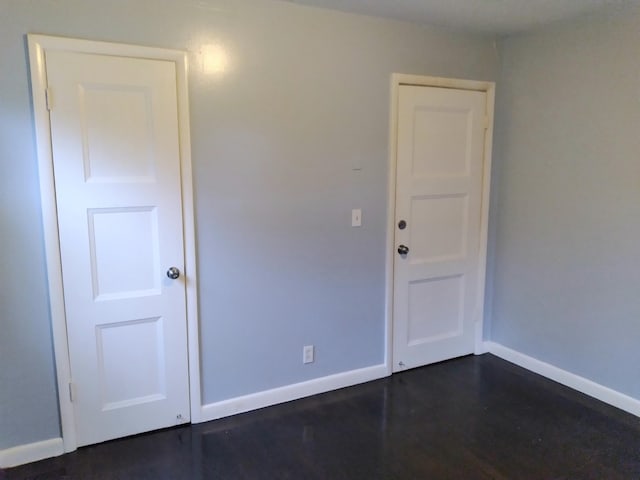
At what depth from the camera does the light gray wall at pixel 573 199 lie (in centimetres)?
271

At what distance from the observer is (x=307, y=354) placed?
2934 millimetres

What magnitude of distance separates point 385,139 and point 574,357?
6.26 feet

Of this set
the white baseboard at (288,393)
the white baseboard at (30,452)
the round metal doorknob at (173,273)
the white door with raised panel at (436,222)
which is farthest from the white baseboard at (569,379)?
the white baseboard at (30,452)

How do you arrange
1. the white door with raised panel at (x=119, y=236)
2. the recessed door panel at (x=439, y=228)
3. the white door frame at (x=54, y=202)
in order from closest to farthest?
the white door frame at (x=54, y=202)
the white door with raised panel at (x=119, y=236)
the recessed door panel at (x=439, y=228)

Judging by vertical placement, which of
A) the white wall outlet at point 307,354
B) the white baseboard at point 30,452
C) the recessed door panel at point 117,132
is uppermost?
the recessed door panel at point 117,132

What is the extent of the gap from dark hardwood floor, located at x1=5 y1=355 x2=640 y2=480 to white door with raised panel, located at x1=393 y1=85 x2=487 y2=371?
1.45ft

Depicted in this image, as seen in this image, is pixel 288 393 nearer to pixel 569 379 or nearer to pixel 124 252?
pixel 124 252

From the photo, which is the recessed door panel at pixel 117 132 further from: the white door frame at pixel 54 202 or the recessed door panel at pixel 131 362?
the recessed door panel at pixel 131 362

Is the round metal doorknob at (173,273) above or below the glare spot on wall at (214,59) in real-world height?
below

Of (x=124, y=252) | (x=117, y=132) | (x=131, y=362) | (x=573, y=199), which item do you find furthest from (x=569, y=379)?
(x=117, y=132)

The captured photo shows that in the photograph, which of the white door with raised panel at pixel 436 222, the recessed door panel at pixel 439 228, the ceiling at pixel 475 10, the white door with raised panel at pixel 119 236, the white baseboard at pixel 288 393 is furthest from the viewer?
the recessed door panel at pixel 439 228

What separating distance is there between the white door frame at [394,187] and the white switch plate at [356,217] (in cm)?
22

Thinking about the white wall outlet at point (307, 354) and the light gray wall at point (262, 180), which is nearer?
the light gray wall at point (262, 180)

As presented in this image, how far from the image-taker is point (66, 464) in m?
2.27
